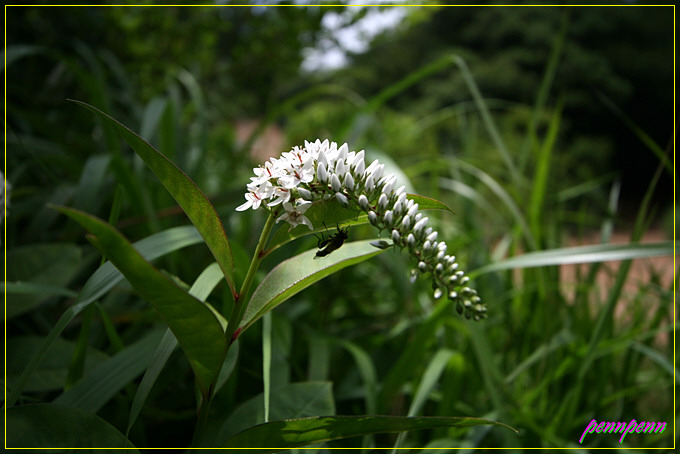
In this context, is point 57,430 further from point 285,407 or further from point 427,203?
point 427,203

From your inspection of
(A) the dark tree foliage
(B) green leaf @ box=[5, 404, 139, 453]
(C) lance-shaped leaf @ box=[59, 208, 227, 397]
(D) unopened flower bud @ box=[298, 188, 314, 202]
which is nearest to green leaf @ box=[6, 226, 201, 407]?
(B) green leaf @ box=[5, 404, 139, 453]

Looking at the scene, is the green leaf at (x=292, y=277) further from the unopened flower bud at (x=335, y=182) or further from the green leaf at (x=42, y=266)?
the green leaf at (x=42, y=266)

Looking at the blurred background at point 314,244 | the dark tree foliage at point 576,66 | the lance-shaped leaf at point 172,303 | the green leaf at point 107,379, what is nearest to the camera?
the lance-shaped leaf at point 172,303

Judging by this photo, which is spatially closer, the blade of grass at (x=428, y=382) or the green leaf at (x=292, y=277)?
the green leaf at (x=292, y=277)

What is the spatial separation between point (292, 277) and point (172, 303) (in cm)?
12

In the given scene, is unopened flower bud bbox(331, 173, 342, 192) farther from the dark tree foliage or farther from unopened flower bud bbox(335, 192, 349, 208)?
the dark tree foliage

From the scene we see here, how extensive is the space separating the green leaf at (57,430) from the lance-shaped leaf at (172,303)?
4.9 inches

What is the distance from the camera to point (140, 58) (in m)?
1.63

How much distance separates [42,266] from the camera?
2.53 feet

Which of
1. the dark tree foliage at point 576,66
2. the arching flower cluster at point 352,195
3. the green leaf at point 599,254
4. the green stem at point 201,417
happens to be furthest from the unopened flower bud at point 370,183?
the dark tree foliage at point 576,66

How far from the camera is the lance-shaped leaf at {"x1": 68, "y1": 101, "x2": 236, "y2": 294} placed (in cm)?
38

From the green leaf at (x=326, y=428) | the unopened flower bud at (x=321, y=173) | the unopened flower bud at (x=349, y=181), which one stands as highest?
the unopened flower bud at (x=321, y=173)

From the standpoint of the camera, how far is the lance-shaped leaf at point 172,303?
33 centimetres

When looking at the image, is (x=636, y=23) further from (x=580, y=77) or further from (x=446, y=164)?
(x=446, y=164)
